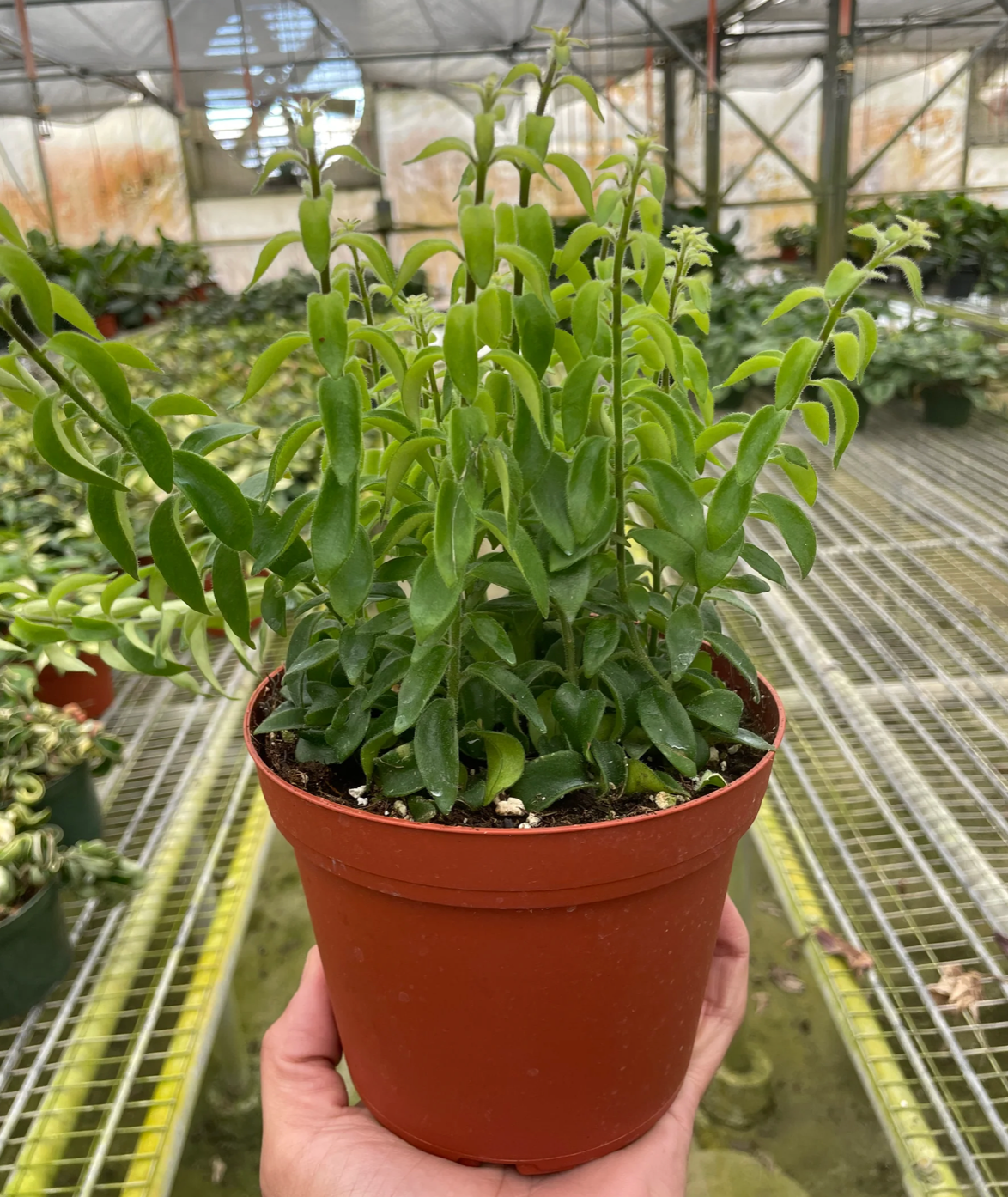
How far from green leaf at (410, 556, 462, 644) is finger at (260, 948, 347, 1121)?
16.5 inches

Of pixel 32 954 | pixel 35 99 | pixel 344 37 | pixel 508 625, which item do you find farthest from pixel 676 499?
pixel 344 37

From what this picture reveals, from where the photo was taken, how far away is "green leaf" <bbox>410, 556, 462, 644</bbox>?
42cm

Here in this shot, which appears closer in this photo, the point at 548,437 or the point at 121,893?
the point at 548,437

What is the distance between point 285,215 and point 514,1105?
650cm

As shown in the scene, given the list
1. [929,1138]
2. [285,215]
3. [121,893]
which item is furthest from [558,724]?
[285,215]

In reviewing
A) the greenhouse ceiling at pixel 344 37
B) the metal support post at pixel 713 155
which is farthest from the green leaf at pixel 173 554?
the greenhouse ceiling at pixel 344 37

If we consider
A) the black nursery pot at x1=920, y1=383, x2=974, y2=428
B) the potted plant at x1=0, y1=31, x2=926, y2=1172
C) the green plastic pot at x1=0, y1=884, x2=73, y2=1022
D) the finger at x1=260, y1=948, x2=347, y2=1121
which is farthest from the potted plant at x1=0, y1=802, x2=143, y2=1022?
the black nursery pot at x1=920, y1=383, x2=974, y2=428

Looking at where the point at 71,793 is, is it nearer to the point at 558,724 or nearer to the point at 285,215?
the point at 558,724

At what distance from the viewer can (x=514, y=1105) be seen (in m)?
0.55

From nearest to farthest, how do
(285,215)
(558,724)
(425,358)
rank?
(425,358), (558,724), (285,215)

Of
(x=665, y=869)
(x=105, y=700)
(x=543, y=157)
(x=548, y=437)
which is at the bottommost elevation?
(x=105, y=700)

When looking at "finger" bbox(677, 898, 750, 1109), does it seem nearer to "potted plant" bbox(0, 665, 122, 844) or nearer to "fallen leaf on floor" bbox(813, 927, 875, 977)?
"fallen leaf on floor" bbox(813, 927, 875, 977)

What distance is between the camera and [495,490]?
1.60 feet

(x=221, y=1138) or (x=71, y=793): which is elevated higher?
(x=71, y=793)
